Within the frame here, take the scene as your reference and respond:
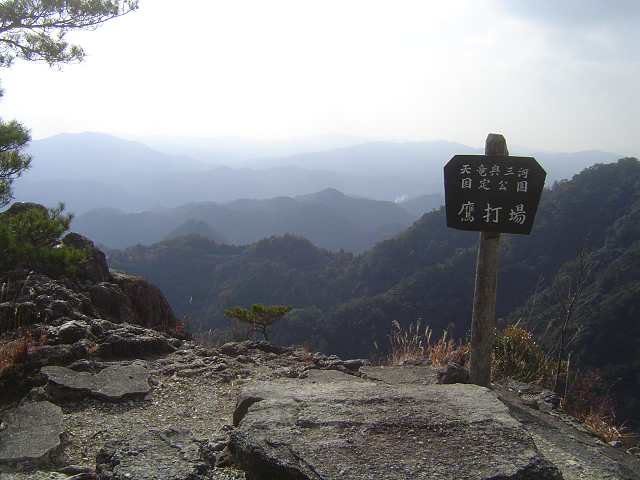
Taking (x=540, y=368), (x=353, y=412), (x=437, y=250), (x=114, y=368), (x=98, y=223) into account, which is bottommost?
(x=98, y=223)

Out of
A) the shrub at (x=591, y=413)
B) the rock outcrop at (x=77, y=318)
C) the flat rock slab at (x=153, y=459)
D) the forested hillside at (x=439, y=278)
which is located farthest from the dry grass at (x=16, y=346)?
the forested hillside at (x=439, y=278)

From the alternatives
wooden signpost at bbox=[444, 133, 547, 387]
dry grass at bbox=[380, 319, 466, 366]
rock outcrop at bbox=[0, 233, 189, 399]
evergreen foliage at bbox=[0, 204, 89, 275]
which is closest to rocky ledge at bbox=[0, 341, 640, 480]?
rock outcrop at bbox=[0, 233, 189, 399]

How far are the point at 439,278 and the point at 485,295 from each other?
3159cm

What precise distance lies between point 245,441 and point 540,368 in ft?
12.3

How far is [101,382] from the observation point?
10.8ft

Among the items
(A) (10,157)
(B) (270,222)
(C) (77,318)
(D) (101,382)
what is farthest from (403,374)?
(B) (270,222)

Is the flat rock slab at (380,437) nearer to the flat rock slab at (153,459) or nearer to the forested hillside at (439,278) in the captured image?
the flat rock slab at (153,459)

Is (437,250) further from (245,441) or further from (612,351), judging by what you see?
(245,441)

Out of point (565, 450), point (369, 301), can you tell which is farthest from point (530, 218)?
point (369, 301)

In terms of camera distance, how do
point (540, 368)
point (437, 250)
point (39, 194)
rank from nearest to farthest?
point (540, 368), point (437, 250), point (39, 194)

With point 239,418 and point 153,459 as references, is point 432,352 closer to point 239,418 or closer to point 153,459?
point 239,418

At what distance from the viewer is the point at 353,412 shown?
8.23ft

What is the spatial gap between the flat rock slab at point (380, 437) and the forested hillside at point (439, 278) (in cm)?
378

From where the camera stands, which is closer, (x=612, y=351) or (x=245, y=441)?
(x=245, y=441)
